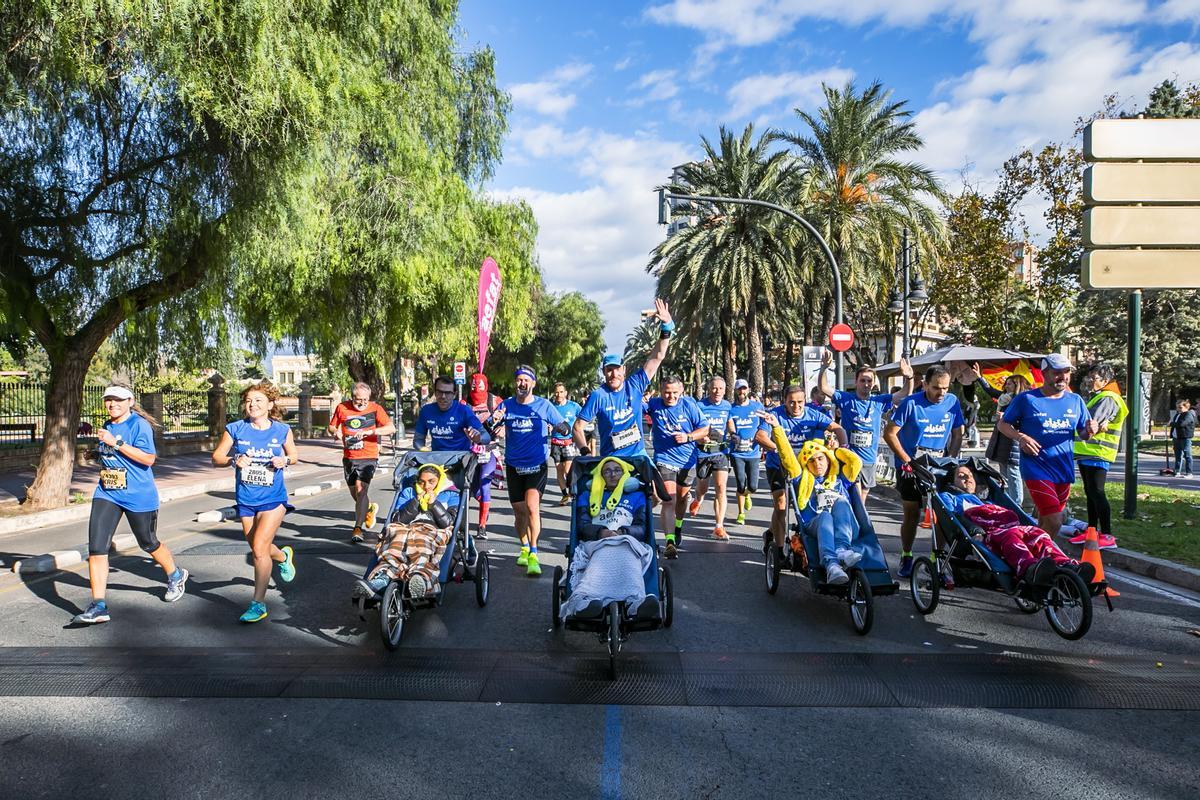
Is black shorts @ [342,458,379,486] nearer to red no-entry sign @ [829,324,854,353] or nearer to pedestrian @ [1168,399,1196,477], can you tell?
red no-entry sign @ [829,324,854,353]

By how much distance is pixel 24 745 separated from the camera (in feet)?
12.3

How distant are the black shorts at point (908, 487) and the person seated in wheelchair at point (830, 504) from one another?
0.97 m

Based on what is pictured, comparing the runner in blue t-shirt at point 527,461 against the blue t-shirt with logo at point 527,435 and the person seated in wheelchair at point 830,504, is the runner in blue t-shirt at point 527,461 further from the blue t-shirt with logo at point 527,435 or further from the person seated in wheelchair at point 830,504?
the person seated in wheelchair at point 830,504

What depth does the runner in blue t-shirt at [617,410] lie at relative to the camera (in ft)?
23.1

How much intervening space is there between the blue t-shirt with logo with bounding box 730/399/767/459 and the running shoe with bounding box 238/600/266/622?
5.92 m

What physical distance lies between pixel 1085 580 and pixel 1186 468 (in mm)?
15690

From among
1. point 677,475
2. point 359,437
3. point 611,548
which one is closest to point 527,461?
point 677,475

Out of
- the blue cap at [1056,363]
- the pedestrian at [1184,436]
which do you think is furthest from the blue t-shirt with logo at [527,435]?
the pedestrian at [1184,436]

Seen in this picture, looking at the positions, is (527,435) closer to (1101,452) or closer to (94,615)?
(94,615)

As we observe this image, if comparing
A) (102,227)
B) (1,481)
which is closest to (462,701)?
(102,227)

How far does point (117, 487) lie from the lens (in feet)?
19.1

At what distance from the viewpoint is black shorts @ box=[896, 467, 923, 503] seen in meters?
6.88

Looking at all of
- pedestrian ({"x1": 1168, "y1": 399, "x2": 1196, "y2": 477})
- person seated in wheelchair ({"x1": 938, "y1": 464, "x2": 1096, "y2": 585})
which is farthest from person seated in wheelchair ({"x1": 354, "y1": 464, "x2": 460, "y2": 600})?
pedestrian ({"x1": 1168, "y1": 399, "x2": 1196, "y2": 477})

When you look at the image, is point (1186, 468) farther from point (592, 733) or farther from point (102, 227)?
point (102, 227)
